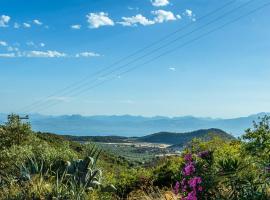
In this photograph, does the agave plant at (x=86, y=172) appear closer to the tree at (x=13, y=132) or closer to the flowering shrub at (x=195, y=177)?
the flowering shrub at (x=195, y=177)

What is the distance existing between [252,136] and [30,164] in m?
6.06

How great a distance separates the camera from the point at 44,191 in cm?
1038

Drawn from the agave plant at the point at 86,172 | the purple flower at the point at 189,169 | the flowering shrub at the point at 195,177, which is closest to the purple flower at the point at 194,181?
the flowering shrub at the point at 195,177

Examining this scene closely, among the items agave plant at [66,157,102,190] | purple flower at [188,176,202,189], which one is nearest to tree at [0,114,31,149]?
agave plant at [66,157,102,190]

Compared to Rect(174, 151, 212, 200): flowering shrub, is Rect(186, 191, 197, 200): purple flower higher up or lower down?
lower down

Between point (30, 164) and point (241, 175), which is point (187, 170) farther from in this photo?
point (30, 164)

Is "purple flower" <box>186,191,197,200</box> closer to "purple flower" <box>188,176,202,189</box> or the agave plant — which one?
"purple flower" <box>188,176,202,189</box>

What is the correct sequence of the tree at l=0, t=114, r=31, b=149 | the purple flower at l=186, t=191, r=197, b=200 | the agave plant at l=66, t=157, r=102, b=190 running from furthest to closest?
1. the tree at l=0, t=114, r=31, b=149
2. the agave plant at l=66, t=157, r=102, b=190
3. the purple flower at l=186, t=191, r=197, b=200

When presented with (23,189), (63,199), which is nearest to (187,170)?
(63,199)

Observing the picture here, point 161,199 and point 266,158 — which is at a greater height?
point 266,158

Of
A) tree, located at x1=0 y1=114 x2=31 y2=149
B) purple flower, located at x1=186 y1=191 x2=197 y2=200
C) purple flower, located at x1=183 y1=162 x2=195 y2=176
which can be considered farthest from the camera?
tree, located at x1=0 y1=114 x2=31 y2=149

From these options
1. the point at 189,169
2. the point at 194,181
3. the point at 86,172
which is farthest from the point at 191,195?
the point at 86,172

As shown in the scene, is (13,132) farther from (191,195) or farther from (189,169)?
(191,195)

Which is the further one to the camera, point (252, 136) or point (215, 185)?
point (252, 136)
